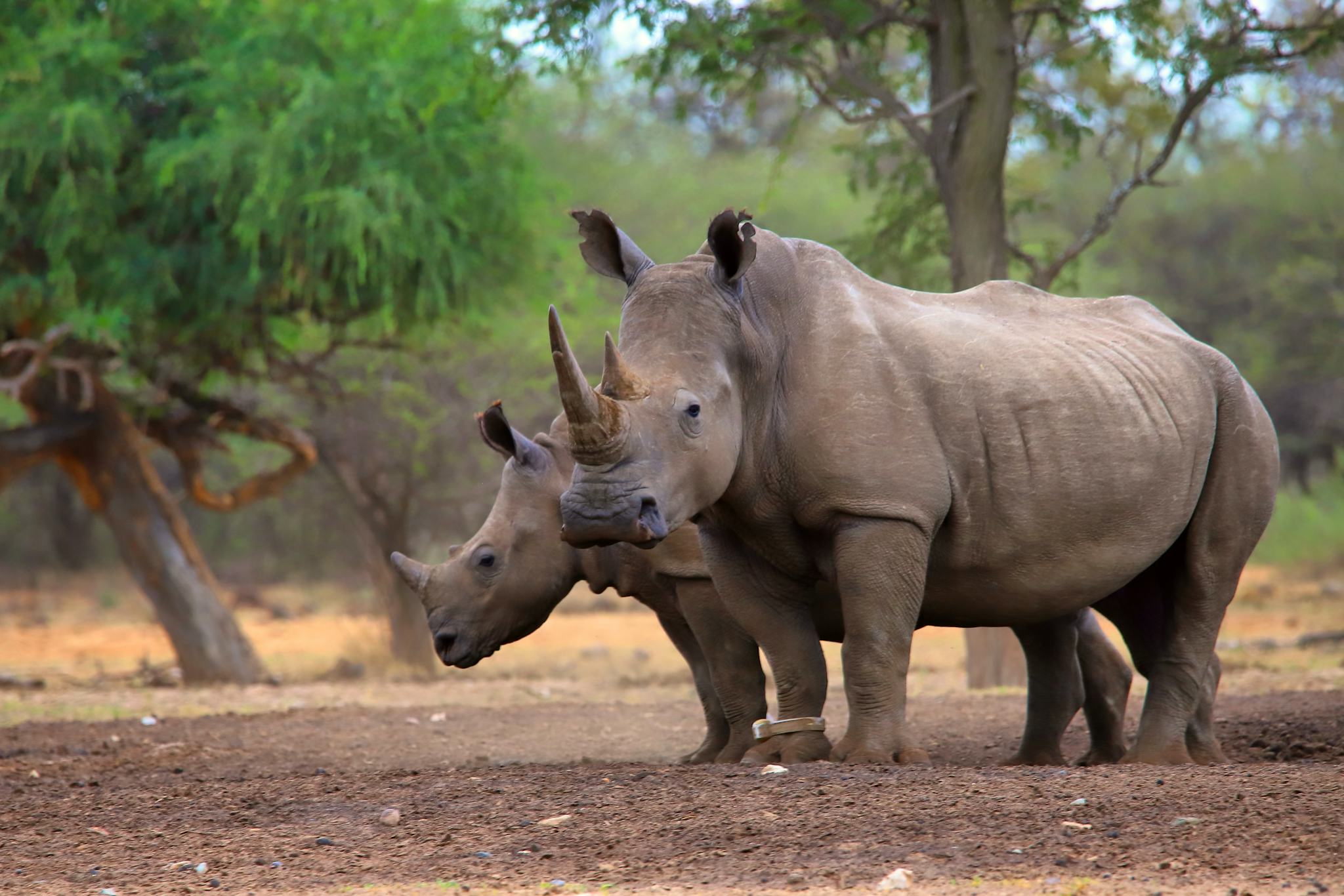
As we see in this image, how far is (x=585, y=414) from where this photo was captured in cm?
442

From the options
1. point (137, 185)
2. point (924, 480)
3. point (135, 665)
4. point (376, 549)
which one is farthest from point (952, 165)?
point (135, 665)

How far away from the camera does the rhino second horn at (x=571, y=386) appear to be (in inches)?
170

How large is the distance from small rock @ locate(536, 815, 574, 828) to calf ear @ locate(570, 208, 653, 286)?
181 centimetres

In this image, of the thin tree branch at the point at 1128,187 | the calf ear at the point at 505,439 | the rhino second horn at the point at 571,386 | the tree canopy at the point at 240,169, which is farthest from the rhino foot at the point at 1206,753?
the tree canopy at the point at 240,169

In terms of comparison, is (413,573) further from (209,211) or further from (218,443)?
(218,443)

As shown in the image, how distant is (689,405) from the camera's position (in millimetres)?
4730

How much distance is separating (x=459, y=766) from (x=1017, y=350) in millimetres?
2874

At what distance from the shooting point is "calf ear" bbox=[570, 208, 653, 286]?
5250mm

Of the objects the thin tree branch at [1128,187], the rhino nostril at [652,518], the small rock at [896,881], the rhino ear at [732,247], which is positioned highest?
the thin tree branch at [1128,187]

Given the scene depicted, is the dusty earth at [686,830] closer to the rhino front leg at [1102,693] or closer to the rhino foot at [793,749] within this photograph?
the rhino foot at [793,749]

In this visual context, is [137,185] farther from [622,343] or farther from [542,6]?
[622,343]

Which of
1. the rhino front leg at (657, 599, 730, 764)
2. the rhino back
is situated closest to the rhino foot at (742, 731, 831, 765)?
the rhino back

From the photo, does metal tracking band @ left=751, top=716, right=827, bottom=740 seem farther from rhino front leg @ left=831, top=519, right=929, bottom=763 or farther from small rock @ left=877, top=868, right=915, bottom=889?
small rock @ left=877, top=868, right=915, bottom=889

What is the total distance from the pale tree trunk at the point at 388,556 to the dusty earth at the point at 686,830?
333 inches
